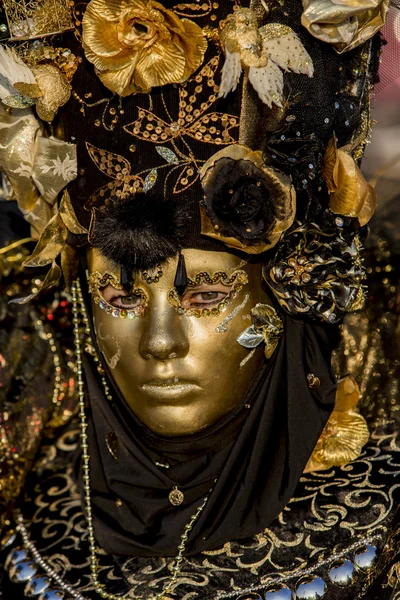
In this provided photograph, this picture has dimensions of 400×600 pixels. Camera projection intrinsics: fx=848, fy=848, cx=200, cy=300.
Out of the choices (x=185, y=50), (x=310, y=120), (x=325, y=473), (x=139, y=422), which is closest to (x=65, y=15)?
(x=185, y=50)

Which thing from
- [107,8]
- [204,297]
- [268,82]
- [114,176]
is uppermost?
[107,8]

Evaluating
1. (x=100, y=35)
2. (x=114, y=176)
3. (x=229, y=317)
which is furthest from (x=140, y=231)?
(x=100, y=35)

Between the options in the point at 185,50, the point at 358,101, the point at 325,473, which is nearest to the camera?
the point at 185,50

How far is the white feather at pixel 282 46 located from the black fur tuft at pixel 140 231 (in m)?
0.32

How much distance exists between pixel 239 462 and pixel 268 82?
77 cm

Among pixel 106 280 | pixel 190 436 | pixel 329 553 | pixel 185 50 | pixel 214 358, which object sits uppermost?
pixel 185 50

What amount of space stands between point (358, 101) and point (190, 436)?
74 centimetres

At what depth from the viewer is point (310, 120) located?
5.07 ft

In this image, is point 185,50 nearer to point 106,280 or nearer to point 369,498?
point 106,280

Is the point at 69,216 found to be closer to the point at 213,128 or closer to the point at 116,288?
the point at 116,288

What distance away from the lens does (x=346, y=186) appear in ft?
5.08

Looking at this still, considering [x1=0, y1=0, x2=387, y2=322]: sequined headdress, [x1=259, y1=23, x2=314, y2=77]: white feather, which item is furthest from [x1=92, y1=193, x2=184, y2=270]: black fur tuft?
[x1=259, y1=23, x2=314, y2=77]: white feather

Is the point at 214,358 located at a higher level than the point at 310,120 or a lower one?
lower

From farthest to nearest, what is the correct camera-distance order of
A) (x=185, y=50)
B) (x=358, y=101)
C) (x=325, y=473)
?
(x=325, y=473)
(x=358, y=101)
(x=185, y=50)
